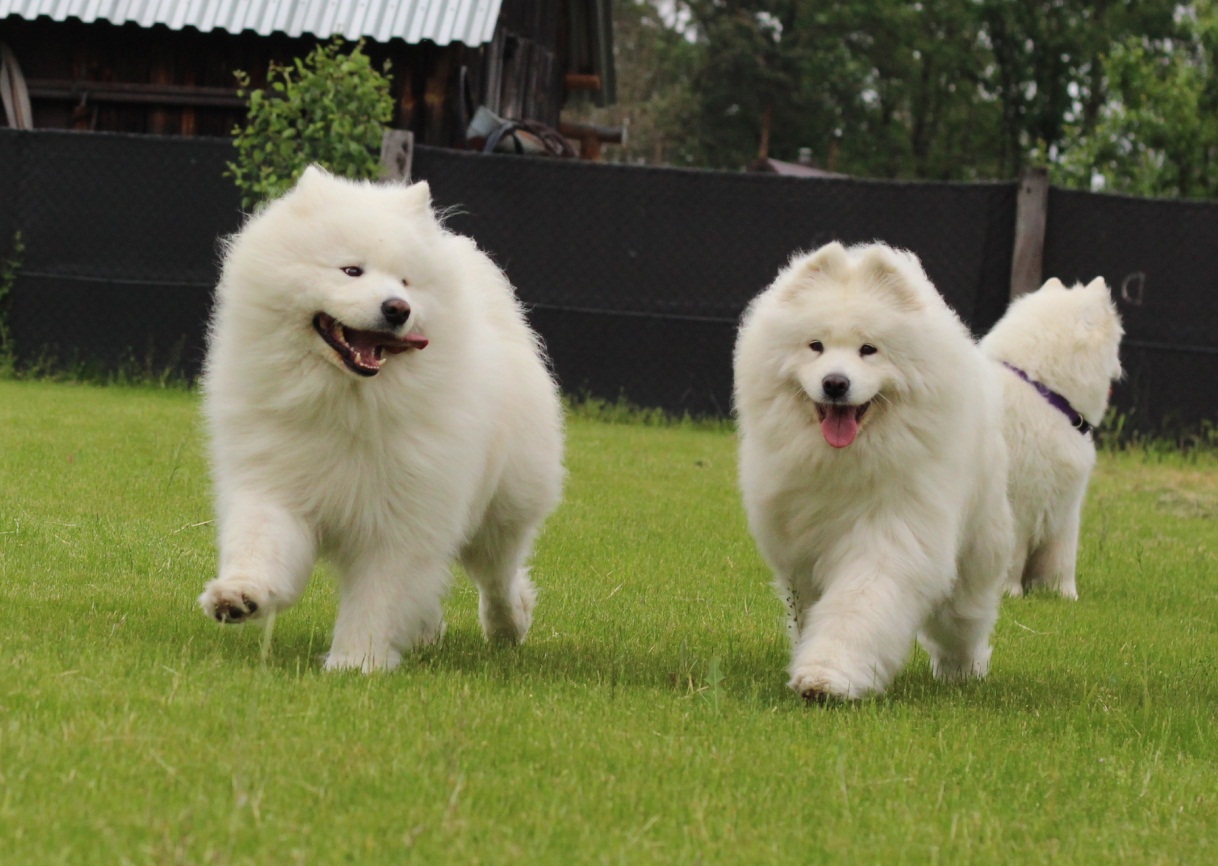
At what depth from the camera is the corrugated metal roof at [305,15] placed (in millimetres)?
15109

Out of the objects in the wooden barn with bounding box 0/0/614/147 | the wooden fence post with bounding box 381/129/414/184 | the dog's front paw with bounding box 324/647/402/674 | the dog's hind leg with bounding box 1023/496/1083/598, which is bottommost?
the dog's hind leg with bounding box 1023/496/1083/598

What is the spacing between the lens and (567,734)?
12.3 ft

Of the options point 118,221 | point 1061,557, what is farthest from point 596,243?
point 1061,557

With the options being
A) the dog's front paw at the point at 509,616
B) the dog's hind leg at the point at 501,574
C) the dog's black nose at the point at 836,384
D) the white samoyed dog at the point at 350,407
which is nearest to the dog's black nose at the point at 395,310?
the white samoyed dog at the point at 350,407

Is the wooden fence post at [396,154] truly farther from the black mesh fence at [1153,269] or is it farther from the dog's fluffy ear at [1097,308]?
the dog's fluffy ear at [1097,308]

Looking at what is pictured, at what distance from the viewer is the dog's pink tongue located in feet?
15.5

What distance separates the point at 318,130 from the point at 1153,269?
6672mm

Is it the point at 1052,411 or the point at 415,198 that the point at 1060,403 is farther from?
the point at 415,198

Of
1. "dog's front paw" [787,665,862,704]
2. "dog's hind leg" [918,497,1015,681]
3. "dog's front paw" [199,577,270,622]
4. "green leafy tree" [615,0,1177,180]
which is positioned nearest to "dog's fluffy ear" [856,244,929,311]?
"dog's hind leg" [918,497,1015,681]

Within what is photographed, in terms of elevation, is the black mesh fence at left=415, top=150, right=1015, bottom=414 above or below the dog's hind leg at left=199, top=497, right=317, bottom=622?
above

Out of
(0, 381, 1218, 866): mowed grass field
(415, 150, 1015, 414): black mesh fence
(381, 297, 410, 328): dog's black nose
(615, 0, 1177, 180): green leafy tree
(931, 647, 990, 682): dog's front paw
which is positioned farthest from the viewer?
(615, 0, 1177, 180): green leafy tree

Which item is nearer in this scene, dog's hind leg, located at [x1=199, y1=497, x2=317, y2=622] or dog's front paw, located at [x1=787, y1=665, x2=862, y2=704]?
dog's hind leg, located at [x1=199, y1=497, x2=317, y2=622]

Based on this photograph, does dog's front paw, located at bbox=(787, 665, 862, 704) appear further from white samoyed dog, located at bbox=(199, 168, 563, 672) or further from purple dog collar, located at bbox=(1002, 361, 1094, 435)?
purple dog collar, located at bbox=(1002, 361, 1094, 435)

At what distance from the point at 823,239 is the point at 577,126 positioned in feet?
37.5
